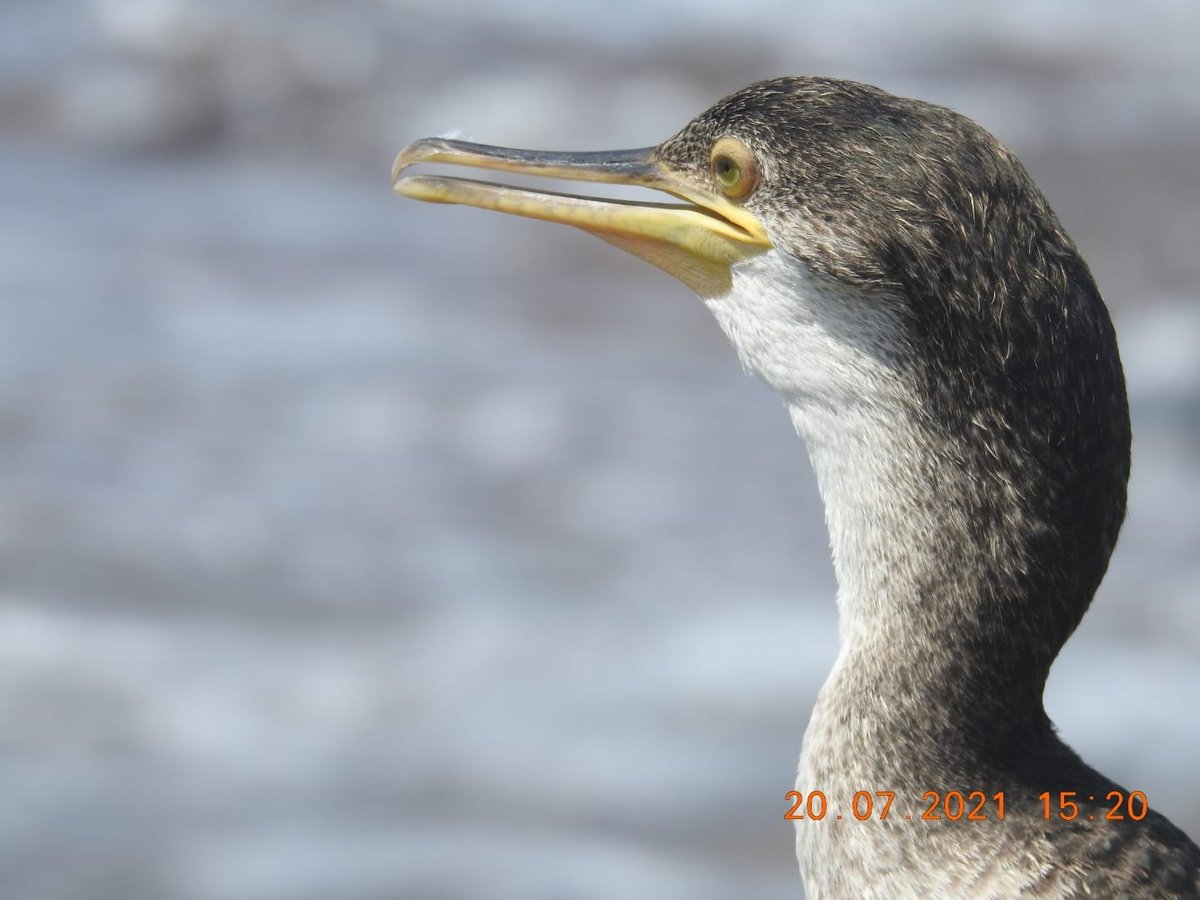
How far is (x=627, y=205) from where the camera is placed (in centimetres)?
325

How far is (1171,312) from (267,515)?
4272mm

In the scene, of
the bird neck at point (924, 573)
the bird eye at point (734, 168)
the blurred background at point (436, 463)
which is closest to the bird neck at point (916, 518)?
the bird neck at point (924, 573)

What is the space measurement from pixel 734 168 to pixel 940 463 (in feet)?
2.03

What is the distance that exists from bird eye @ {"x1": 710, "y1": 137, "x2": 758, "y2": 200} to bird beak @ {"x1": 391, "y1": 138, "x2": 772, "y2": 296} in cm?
3

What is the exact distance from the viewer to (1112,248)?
9234 mm

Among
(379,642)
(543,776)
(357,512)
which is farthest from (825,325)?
(357,512)

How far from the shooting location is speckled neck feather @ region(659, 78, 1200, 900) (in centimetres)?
276

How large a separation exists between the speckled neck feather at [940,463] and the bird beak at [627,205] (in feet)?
0.23

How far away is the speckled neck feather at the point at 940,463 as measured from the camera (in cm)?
276

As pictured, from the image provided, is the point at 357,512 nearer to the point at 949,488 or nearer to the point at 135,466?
the point at 135,466
